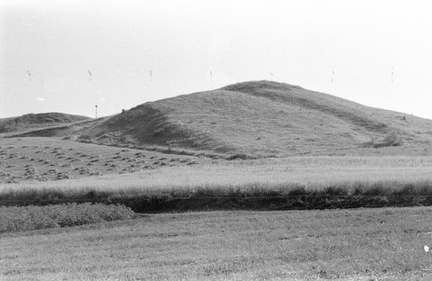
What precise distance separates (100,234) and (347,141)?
47.7 meters

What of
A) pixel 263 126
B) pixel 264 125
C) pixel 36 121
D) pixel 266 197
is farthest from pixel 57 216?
pixel 36 121

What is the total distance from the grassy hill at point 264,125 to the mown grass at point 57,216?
33.6 meters

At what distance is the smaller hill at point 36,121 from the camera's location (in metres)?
121

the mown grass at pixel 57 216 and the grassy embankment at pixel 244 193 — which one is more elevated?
the grassy embankment at pixel 244 193

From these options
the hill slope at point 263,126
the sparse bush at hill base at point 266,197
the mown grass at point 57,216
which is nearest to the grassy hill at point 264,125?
the hill slope at point 263,126

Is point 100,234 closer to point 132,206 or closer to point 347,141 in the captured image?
point 132,206

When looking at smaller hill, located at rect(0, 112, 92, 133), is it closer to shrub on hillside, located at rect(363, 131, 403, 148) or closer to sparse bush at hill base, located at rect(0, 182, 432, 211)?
shrub on hillside, located at rect(363, 131, 403, 148)

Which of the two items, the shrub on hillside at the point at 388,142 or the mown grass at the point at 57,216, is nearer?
the mown grass at the point at 57,216

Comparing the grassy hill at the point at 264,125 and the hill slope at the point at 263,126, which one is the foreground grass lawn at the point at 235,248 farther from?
the hill slope at the point at 263,126

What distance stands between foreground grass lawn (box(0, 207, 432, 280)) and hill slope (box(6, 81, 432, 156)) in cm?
3573

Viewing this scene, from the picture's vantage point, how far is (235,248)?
59.6 feet

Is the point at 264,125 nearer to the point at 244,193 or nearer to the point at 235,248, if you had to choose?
the point at 244,193

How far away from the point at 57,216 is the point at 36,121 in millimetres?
106663

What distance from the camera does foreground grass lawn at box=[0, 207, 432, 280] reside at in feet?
43.8
